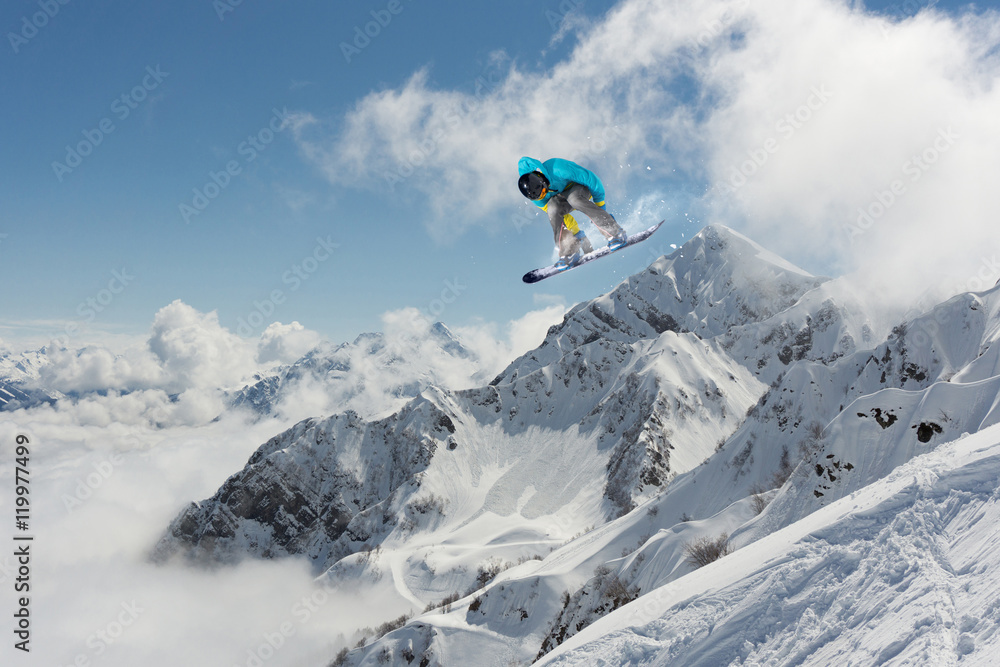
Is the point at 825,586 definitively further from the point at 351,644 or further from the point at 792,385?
the point at 351,644

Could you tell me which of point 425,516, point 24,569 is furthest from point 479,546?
point 24,569

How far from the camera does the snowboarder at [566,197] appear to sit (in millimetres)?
15344

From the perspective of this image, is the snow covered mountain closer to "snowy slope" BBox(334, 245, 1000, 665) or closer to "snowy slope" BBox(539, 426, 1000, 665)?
"snowy slope" BBox(539, 426, 1000, 665)

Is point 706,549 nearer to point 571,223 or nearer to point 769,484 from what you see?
point 571,223

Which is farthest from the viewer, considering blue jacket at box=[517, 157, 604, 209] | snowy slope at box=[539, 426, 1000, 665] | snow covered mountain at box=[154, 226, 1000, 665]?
blue jacket at box=[517, 157, 604, 209]

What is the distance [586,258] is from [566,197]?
4.52 metres

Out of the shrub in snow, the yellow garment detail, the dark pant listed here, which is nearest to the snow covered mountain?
the shrub in snow

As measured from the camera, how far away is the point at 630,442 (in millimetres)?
157125

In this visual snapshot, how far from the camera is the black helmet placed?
15320 millimetres

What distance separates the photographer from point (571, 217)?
17.3 meters

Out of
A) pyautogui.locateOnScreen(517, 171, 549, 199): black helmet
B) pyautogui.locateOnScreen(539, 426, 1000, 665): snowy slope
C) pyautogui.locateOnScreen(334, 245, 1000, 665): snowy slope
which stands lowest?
pyautogui.locateOnScreen(334, 245, 1000, 665): snowy slope

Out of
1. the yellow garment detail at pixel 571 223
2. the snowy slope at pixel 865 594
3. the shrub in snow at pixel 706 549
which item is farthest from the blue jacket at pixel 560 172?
the shrub in snow at pixel 706 549

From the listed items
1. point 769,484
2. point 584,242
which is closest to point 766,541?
point 584,242

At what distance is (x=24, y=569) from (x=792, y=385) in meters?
111
